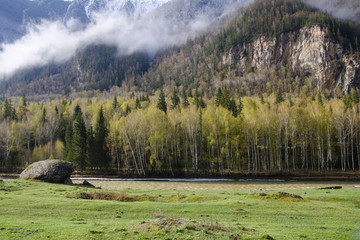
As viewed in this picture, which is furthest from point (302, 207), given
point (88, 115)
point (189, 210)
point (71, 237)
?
point (88, 115)

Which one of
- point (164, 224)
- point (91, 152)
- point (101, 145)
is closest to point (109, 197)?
point (164, 224)

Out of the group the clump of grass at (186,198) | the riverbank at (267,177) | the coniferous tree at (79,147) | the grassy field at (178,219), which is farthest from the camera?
the coniferous tree at (79,147)

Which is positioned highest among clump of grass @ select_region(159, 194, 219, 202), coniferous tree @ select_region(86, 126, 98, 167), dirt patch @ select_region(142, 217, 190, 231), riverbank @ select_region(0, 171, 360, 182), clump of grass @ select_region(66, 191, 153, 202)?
coniferous tree @ select_region(86, 126, 98, 167)

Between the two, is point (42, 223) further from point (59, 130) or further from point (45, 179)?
point (59, 130)

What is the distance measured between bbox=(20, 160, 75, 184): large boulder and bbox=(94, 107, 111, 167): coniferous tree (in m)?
39.3

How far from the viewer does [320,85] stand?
190875 millimetres

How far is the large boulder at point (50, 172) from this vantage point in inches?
1592

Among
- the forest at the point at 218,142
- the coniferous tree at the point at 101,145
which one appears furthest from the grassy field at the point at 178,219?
the coniferous tree at the point at 101,145

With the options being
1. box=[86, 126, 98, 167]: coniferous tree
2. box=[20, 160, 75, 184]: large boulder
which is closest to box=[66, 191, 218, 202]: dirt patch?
box=[20, 160, 75, 184]: large boulder

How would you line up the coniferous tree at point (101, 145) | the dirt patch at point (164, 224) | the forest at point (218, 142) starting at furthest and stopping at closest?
the coniferous tree at point (101, 145) → the forest at point (218, 142) → the dirt patch at point (164, 224)

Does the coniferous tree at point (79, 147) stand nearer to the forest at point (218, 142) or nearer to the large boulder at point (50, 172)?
the forest at point (218, 142)

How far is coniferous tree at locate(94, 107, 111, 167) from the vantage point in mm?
81700

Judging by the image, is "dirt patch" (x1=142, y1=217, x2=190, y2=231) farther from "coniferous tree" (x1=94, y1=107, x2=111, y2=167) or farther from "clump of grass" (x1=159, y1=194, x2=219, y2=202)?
"coniferous tree" (x1=94, y1=107, x2=111, y2=167)

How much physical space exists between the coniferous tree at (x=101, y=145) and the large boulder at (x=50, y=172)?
39.3m
